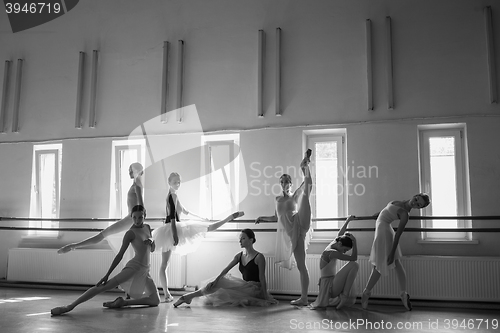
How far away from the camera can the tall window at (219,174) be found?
710cm

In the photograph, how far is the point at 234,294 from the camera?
5.44 meters

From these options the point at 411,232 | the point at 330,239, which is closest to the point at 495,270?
the point at 411,232

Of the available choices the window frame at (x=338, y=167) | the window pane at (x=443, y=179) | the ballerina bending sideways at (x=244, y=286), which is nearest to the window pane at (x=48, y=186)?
the ballerina bending sideways at (x=244, y=286)

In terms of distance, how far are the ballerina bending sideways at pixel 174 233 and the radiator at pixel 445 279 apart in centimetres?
195

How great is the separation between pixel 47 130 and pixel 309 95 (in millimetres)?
4354

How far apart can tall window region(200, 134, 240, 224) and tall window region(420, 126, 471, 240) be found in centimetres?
261

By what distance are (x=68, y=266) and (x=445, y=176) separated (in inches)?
217

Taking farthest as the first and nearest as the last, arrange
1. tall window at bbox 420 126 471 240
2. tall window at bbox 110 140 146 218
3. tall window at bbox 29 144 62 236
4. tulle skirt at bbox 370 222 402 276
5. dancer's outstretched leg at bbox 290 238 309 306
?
tall window at bbox 29 144 62 236, tall window at bbox 110 140 146 218, tall window at bbox 420 126 471 240, dancer's outstretched leg at bbox 290 238 309 306, tulle skirt at bbox 370 222 402 276

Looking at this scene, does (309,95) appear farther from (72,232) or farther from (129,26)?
(72,232)

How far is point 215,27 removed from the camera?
7312mm

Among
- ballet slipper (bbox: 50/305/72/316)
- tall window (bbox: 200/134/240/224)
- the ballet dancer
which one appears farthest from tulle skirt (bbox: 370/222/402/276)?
A: ballet slipper (bbox: 50/305/72/316)

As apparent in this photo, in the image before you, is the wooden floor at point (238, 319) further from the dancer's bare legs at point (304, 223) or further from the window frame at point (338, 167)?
the window frame at point (338, 167)

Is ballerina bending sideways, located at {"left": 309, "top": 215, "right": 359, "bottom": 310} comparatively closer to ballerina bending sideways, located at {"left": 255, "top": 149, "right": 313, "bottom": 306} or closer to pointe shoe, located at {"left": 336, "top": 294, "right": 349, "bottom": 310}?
pointe shoe, located at {"left": 336, "top": 294, "right": 349, "bottom": 310}

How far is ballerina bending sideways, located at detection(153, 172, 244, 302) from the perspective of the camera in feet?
19.1
